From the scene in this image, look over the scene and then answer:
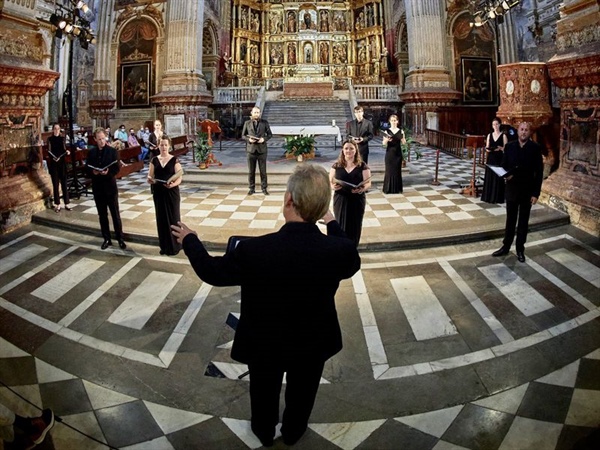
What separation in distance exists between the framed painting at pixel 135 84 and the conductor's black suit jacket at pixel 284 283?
2171 centimetres

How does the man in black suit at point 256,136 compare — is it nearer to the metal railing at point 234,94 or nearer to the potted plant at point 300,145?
the potted plant at point 300,145

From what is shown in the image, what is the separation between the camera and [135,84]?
21.4m

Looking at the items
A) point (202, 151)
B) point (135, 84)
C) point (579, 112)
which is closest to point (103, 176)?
point (202, 151)

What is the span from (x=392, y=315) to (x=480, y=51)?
21.5 m

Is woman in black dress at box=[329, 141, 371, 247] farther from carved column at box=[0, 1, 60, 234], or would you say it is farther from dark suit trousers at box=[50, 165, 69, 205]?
carved column at box=[0, 1, 60, 234]

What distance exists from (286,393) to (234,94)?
22.2 metres

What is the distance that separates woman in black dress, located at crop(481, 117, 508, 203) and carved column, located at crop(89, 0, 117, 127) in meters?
20.1

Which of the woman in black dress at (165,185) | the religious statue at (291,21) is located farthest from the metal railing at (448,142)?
the religious statue at (291,21)

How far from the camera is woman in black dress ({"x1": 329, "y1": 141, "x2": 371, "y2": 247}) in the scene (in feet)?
15.2

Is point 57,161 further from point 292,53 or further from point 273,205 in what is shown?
point 292,53

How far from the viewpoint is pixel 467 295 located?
177 inches

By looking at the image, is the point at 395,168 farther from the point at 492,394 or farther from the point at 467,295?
the point at 492,394

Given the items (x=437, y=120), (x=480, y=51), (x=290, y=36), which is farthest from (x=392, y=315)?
(x=290, y=36)

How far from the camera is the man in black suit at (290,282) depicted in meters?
1.93
